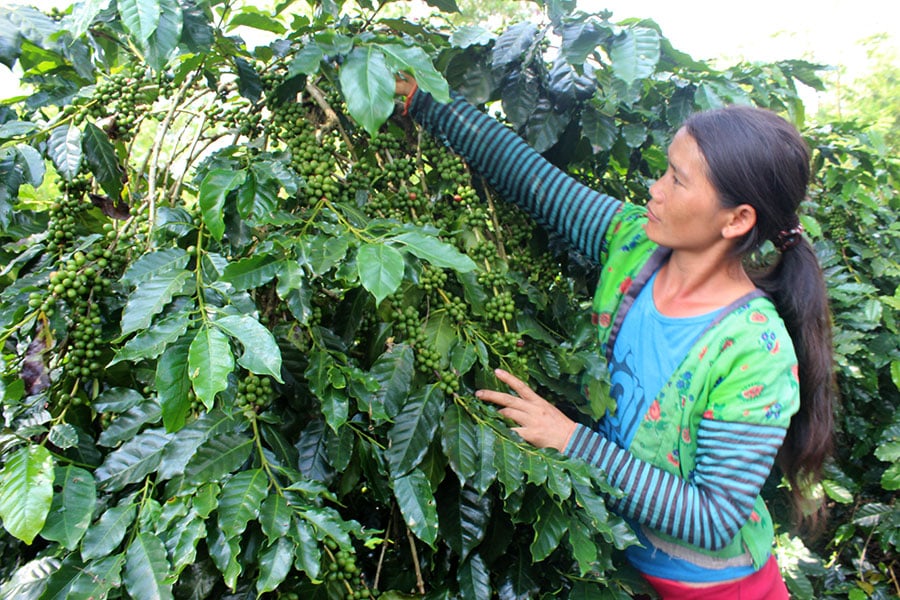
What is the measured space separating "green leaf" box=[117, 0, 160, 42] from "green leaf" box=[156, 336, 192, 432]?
0.50 meters

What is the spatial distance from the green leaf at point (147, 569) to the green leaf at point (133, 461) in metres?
0.13

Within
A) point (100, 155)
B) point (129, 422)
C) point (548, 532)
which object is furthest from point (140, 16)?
point (548, 532)

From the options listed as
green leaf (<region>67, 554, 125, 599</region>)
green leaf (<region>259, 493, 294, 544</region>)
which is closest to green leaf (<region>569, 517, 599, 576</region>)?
green leaf (<region>259, 493, 294, 544</region>)

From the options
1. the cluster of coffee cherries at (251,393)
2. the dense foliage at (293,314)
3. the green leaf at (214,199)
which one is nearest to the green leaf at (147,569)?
the dense foliage at (293,314)

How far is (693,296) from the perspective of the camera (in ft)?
4.88

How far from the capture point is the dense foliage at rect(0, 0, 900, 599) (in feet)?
3.23

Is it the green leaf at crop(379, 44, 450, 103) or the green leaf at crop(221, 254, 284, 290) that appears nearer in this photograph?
the green leaf at crop(221, 254, 284, 290)

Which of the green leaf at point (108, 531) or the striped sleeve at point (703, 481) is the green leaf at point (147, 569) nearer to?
the green leaf at point (108, 531)

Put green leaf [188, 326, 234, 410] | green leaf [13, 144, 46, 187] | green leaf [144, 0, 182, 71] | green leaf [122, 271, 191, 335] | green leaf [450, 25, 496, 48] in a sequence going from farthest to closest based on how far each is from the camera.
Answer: green leaf [450, 25, 496, 48]
green leaf [13, 144, 46, 187]
green leaf [144, 0, 182, 71]
green leaf [122, 271, 191, 335]
green leaf [188, 326, 234, 410]

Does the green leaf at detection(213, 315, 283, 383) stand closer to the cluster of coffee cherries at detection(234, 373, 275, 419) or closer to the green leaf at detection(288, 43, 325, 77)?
the cluster of coffee cherries at detection(234, 373, 275, 419)

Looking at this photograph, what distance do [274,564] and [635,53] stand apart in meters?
1.15

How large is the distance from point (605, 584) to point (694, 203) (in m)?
0.79

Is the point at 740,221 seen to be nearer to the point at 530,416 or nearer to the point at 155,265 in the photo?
the point at 530,416

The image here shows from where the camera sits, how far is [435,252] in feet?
3.50
